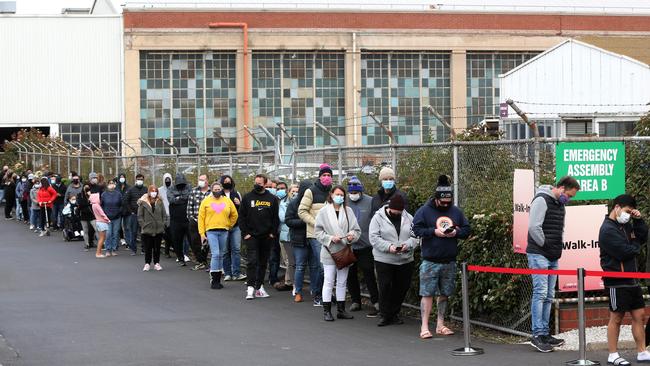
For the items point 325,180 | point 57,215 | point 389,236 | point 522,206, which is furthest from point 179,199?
point 57,215

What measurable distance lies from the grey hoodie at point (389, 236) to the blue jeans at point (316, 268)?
7.74ft

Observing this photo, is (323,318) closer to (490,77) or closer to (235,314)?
(235,314)

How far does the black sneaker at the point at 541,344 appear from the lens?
40.8 ft

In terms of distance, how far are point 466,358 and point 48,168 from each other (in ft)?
97.3

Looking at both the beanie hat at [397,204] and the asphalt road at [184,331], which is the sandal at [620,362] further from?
the beanie hat at [397,204]

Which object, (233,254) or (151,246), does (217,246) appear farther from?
(151,246)

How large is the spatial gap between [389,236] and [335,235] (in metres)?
1.05

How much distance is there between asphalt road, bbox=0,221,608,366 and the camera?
40.7 feet

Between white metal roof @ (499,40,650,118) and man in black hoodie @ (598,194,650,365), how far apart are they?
25.2m

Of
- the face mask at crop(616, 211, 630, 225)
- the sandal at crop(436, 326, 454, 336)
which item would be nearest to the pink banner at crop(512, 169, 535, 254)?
the sandal at crop(436, 326, 454, 336)

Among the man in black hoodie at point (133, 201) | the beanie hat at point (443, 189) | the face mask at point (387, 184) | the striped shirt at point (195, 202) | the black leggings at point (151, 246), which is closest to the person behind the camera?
the beanie hat at point (443, 189)

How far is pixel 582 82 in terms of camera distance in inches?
1505

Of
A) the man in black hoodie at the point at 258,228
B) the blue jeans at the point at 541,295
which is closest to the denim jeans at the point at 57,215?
the man in black hoodie at the point at 258,228

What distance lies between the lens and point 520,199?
13.6m
